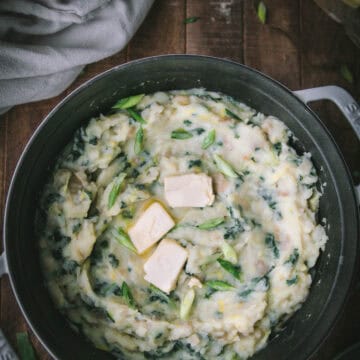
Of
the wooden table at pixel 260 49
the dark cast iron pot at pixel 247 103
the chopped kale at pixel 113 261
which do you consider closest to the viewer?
the dark cast iron pot at pixel 247 103

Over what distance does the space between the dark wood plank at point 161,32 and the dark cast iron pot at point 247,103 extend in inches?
7.4

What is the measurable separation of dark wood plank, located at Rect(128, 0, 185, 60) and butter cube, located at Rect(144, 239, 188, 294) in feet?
2.67

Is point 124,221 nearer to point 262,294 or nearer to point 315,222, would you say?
point 262,294

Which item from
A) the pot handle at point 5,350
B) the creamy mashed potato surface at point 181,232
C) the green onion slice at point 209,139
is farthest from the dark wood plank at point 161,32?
the pot handle at point 5,350

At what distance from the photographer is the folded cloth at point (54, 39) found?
6.88ft

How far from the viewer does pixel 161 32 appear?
2.31m

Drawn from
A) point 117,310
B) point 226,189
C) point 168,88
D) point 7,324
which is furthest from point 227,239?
point 7,324

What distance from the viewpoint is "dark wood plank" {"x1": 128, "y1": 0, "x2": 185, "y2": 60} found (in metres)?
→ 2.30

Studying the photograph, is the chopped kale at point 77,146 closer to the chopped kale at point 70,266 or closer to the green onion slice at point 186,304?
the chopped kale at point 70,266

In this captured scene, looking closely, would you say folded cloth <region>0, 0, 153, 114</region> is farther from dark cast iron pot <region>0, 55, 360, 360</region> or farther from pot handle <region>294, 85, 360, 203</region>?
pot handle <region>294, 85, 360, 203</region>

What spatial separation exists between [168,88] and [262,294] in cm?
88

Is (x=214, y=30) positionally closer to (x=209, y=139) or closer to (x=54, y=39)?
(x=209, y=139)

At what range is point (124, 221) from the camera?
2098mm

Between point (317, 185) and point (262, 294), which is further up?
point (317, 185)
